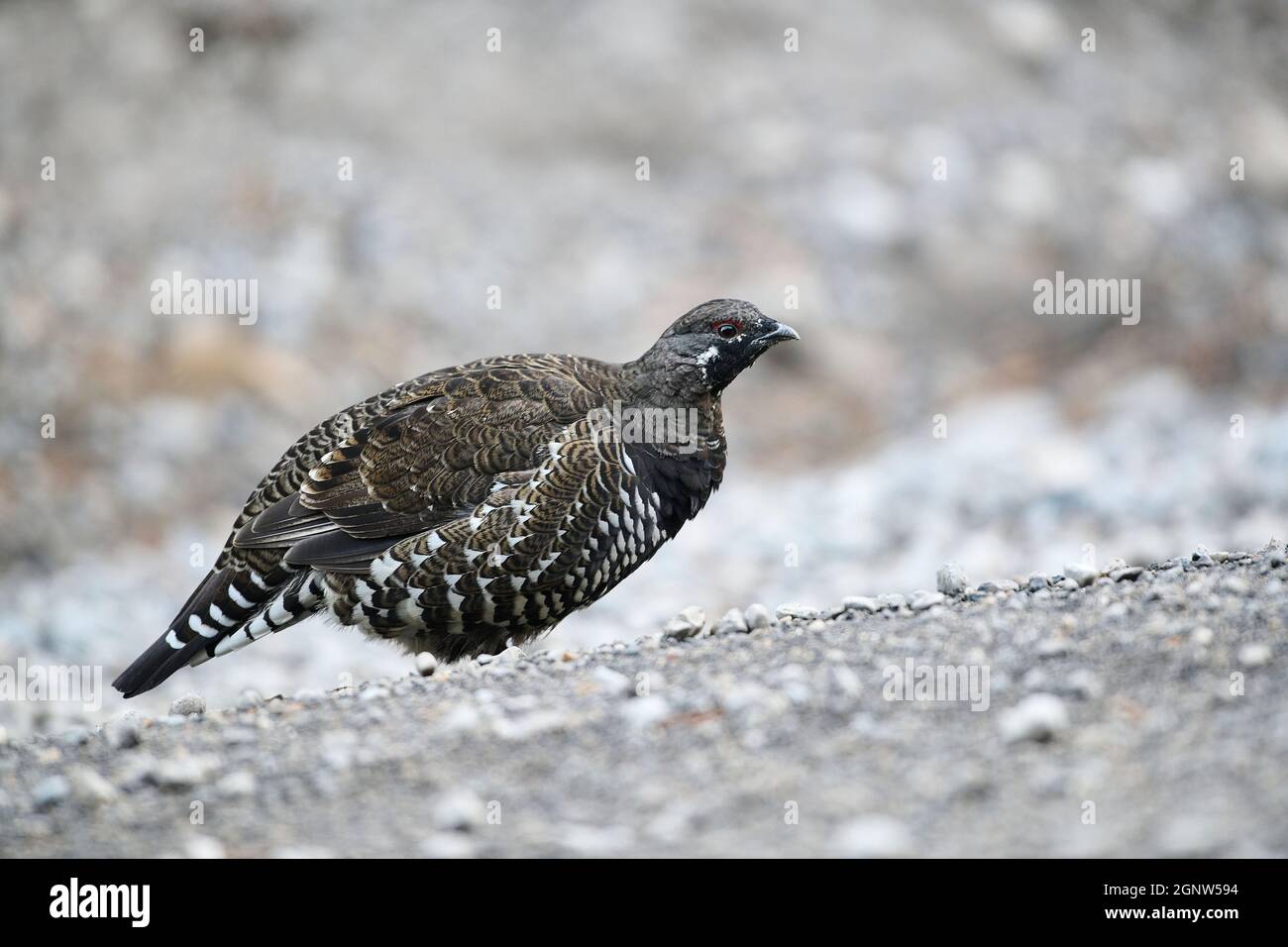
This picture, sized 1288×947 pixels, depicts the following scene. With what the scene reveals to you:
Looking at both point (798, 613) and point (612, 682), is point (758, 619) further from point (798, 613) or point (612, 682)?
point (612, 682)

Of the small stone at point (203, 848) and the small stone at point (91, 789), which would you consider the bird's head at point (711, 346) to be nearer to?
the small stone at point (91, 789)

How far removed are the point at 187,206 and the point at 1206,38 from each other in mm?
14884

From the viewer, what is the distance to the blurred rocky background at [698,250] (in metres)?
13.8

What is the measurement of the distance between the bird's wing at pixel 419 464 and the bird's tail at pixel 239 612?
19cm

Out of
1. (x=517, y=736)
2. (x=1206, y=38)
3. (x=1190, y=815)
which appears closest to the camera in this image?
(x=1190, y=815)

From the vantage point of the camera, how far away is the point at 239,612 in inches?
319

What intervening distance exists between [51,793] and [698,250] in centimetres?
1291

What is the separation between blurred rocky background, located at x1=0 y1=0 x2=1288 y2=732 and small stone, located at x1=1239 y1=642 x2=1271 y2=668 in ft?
22.2

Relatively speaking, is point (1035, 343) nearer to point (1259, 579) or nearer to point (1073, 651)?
point (1259, 579)

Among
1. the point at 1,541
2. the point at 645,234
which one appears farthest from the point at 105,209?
the point at 645,234

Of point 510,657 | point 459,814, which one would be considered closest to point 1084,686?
point 459,814

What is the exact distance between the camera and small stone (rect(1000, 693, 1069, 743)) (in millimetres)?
5062

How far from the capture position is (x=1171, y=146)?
61.3 ft
